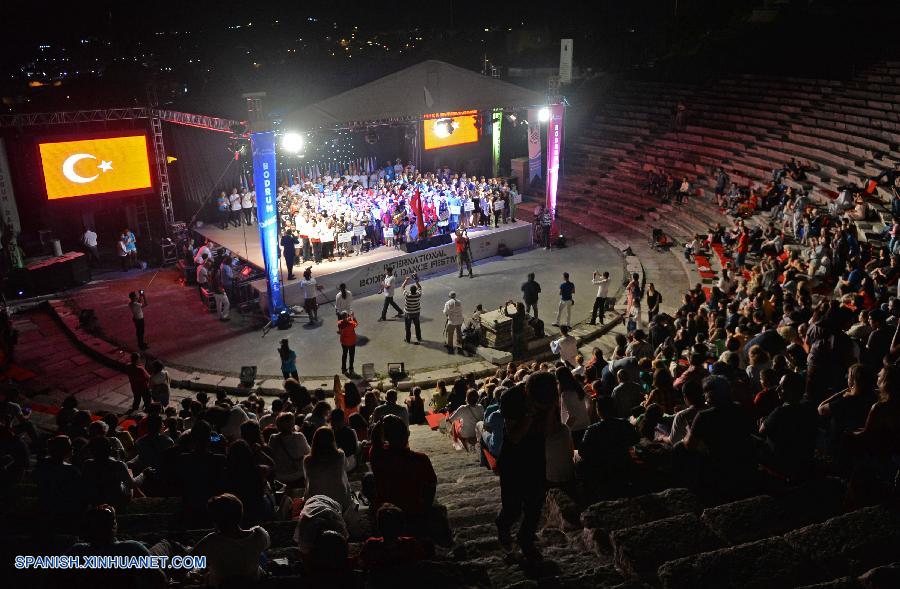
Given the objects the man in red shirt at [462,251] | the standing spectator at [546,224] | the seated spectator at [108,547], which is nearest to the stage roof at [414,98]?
the standing spectator at [546,224]

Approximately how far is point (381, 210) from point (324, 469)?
1685 cm

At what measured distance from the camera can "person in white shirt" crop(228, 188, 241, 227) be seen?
2366 centimetres

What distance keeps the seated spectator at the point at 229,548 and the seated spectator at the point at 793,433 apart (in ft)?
12.4

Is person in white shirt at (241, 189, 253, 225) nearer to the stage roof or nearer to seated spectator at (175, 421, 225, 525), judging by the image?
the stage roof

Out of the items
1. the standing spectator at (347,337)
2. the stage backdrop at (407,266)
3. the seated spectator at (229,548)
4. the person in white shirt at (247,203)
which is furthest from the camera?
the person in white shirt at (247,203)

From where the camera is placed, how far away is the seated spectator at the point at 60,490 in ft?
19.2

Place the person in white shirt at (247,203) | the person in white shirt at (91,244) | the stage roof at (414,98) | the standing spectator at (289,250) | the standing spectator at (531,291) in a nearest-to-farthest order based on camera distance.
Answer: the standing spectator at (531,291), the standing spectator at (289,250), the stage roof at (414,98), the person in white shirt at (91,244), the person in white shirt at (247,203)

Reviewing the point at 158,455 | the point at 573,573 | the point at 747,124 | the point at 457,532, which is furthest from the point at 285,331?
the point at 747,124

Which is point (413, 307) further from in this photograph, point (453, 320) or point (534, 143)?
point (534, 143)

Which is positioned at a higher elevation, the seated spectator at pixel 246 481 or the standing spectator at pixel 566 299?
the seated spectator at pixel 246 481

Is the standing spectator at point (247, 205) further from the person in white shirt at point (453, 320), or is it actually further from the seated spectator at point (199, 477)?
the seated spectator at point (199, 477)

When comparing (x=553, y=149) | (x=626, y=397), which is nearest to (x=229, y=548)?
(x=626, y=397)

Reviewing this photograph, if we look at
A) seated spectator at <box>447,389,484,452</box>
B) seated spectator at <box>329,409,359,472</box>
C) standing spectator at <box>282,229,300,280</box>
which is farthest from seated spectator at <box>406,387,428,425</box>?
standing spectator at <box>282,229,300,280</box>

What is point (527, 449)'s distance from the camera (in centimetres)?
476
